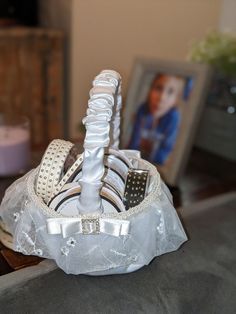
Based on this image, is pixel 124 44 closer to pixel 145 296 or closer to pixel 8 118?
pixel 8 118

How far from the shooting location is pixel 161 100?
1066 millimetres

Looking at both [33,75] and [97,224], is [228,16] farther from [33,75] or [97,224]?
[97,224]

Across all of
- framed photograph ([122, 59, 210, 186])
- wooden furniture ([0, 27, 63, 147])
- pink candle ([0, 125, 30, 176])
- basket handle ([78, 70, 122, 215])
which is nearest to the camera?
basket handle ([78, 70, 122, 215])

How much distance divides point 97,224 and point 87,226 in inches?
0.5

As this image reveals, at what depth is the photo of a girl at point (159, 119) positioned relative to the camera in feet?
3.33

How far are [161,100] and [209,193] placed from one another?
30 cm

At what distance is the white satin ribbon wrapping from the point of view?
464 mm

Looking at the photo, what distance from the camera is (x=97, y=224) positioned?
465 millimetres

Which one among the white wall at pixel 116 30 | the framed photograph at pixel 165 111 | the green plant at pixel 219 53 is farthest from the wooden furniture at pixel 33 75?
the green plant at pixel 219 53

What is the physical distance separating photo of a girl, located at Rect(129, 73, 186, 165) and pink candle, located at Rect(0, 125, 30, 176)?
0.32m

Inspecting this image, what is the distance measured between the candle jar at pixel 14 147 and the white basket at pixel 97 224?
11.8 inches

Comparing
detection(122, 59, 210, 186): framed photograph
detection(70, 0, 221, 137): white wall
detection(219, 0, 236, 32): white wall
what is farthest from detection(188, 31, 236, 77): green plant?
detection(219, 0, 236, 32): white wall

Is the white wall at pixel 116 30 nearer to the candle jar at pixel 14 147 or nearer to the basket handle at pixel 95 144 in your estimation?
the candle jar at pixel 14 147

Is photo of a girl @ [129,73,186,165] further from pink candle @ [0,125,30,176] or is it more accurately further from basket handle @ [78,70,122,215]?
basket handle @ [78,70,122,215]
